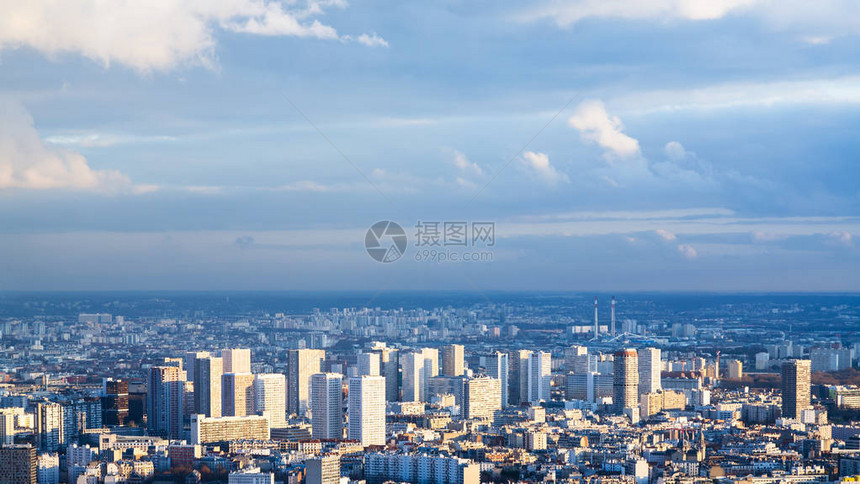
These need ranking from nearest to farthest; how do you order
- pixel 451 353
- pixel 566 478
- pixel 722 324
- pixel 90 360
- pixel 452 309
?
pixel 566 478 < pixel 90 360 < pixel 451 353 < pixel 452 309 < pixel 722 324

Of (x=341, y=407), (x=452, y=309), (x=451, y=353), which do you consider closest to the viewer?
(x=341, y=407)

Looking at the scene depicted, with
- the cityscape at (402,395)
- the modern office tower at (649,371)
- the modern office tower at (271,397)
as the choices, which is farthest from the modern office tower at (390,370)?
the modern office tower at (649,371)

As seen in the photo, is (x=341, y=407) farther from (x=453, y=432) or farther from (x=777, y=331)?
(x=777, y=331)

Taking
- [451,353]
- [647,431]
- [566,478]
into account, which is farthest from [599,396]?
[566,478]

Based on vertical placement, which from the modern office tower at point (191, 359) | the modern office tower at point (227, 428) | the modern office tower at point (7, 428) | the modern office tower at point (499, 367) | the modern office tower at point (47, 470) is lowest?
the modern office tower at point (47, 470)

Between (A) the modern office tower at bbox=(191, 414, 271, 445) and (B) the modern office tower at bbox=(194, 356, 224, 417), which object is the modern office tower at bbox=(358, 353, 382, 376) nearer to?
(B) the modern office tower at bbox=(194, 356, 224, 417)

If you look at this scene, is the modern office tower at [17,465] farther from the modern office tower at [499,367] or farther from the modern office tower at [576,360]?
the modern office tower at [576,360]

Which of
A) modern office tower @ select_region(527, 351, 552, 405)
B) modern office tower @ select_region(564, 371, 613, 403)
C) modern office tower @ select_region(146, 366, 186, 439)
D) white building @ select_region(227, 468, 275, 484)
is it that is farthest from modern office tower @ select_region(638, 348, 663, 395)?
white building @ select_region(227, 468, 275, 484)
